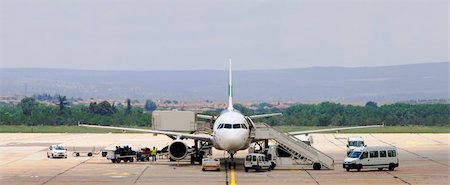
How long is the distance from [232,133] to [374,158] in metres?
11.2

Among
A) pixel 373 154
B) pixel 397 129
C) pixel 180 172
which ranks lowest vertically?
pixel 180 172

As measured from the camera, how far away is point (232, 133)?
264 feet

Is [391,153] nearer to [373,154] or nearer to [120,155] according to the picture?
[373,154]

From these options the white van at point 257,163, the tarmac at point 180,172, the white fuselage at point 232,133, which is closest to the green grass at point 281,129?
the tarmac at point 180,172

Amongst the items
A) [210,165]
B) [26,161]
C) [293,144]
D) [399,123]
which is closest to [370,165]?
[293,144]

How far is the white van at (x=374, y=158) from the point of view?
79688 mm

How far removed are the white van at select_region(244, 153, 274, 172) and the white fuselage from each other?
1582mm

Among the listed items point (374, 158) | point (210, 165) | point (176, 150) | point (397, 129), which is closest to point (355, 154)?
point (374, 158)

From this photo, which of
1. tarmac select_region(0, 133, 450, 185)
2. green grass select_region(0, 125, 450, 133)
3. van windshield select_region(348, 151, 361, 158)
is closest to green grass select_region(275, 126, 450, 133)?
green grass select_region(0, 125, 450, 133)

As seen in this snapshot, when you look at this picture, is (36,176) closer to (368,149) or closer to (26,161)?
(26,161)

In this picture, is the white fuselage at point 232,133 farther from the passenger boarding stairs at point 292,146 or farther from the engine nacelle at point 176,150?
the engine nacelle at point 176,150

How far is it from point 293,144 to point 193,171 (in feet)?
31.7

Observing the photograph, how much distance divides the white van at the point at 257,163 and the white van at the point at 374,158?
5.95 metres

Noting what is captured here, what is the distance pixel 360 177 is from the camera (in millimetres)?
72688
